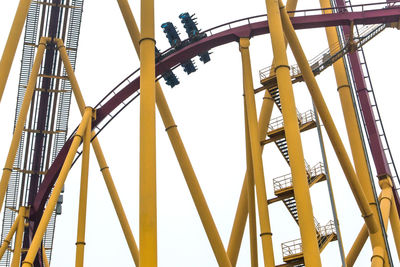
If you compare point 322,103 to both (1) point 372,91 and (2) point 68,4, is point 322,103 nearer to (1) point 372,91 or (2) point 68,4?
(1) point 372,91

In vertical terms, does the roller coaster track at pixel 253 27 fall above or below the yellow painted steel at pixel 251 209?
above

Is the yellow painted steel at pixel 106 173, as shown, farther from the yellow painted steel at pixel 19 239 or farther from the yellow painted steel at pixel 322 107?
the yellow painted steel at pixel 322 107

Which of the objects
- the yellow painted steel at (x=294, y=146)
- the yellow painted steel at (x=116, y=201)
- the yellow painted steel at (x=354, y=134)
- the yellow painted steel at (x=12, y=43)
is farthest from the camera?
the yellow painted steel at (x=116, y=201)

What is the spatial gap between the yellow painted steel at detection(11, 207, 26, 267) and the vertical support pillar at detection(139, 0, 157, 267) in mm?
9614

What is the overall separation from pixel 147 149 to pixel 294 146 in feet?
9.25

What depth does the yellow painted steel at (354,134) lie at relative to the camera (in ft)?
50.2

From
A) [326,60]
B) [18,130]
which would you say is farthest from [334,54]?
[18,130]

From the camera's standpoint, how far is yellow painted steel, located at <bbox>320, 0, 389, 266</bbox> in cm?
1531

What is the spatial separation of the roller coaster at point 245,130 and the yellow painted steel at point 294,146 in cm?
2

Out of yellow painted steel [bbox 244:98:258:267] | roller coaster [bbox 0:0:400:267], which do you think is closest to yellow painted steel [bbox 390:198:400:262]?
roller coaster [bbox 0:0:400:267]

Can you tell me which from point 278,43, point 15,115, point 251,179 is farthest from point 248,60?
point 15,115

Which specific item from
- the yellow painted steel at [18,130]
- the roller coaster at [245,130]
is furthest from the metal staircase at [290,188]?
the yellow painted steel at [18,130]

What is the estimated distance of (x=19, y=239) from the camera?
1922 cm

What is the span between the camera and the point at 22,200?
71.6 ft
